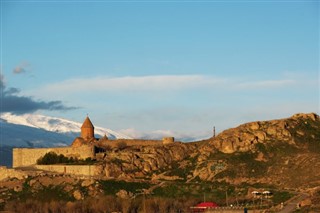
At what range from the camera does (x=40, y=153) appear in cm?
15938

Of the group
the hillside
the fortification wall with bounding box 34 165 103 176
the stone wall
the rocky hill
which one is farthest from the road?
the stone wall

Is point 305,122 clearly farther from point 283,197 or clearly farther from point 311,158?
point 283,197

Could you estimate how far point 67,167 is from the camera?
484 feet

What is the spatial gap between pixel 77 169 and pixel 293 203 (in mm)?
40090

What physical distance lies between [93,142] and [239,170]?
32.6 metres

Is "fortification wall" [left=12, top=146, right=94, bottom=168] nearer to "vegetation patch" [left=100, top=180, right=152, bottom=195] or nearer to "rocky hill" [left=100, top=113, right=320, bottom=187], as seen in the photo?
"rocky hill" [left=100, top=113, right=320, bottom=187]

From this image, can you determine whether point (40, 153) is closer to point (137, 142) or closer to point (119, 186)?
point (137, 142)

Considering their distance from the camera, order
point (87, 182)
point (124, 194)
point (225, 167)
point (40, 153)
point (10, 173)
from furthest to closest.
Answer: point (40, 153) → point (10, 173) → point (225, 167) → point (87, 182) → point (124, 194)

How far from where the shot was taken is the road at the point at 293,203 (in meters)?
118

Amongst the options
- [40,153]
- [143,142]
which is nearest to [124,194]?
[143,142]

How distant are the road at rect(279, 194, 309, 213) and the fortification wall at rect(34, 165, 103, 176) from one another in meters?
34.5

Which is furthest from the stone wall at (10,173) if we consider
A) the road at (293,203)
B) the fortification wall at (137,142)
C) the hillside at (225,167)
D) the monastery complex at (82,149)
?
the road at (293,203)

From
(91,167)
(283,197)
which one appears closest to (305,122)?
(283,197)

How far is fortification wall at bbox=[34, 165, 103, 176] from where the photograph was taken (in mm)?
143750
